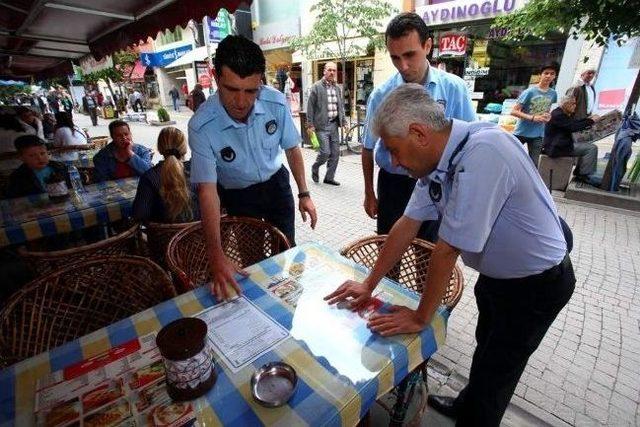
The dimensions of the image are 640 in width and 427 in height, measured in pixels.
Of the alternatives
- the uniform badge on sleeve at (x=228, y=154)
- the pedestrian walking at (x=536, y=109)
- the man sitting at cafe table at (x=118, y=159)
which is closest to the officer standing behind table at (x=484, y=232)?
the uniform badge on sleeve at (x=228, y=154)

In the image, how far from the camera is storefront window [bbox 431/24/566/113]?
927 cm

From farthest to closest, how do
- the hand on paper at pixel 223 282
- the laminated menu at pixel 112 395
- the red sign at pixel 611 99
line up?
the red sign at pixel 611 99
the hand on paper at pixel 223 282
the laminated menu at pixel 112 395

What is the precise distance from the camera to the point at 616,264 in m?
3.65

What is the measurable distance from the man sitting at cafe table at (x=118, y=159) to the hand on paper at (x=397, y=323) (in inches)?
143

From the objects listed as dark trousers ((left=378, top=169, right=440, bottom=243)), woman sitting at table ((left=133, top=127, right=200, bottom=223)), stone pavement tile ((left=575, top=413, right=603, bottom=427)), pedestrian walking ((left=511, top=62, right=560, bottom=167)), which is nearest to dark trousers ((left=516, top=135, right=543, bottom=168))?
pedestrian walking ((left=511, top=62, right=560, bottom=167))

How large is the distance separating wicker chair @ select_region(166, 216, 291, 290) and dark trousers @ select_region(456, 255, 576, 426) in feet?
3.89

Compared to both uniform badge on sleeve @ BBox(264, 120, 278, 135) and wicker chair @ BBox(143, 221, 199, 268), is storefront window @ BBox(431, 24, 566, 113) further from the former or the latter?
wicker chair @ BBox(143, 221, 199, 268)

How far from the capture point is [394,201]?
264cm

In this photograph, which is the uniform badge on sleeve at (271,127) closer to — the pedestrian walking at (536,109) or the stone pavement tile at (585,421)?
the stone pavement tile at (585,421)

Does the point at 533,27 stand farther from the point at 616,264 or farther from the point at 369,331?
the point at 369,331

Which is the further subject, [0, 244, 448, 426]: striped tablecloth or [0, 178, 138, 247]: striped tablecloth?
[0, 178, 138, 247]: striped tablecloth

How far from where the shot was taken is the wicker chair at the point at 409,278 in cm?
159

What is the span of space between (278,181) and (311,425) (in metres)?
1.88

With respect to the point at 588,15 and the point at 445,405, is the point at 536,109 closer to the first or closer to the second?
the point at 588,15
